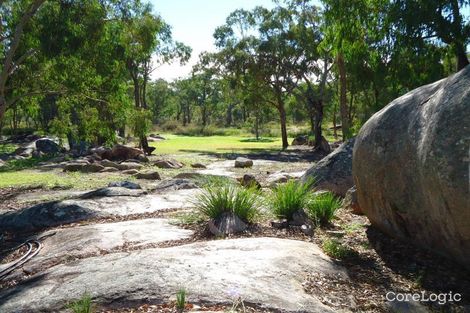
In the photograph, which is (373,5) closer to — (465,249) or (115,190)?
(115,190)

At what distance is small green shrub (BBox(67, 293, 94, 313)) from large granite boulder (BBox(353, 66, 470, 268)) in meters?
3.53

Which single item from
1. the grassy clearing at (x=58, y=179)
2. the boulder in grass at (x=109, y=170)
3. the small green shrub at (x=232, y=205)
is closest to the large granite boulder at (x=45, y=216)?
the small green shrub at (x=232, y=205)

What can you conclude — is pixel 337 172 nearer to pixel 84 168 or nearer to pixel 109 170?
pixel 109 170

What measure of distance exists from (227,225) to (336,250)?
1616mm

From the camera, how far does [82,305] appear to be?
4.03 metres

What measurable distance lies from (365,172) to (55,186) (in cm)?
1064

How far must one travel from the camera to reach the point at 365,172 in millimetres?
6434

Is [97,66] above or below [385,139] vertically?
above

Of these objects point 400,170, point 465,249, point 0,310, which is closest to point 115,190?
point 0,310

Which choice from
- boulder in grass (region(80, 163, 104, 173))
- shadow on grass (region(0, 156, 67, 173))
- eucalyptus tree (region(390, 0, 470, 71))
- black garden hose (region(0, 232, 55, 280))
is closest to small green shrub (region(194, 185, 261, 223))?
black garden hose (region(0, 232, 55, 280))

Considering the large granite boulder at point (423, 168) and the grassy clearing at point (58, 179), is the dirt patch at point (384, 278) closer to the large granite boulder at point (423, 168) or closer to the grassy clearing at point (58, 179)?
the large granite boulder at point (423, 168)

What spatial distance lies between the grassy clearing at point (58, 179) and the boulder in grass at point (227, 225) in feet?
26.4

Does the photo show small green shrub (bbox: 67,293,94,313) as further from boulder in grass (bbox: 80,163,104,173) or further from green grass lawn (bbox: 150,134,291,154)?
green grass lawn (bbox: 150,134,291,154)

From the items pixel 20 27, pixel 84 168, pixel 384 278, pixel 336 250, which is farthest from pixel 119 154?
pixel 384 278
